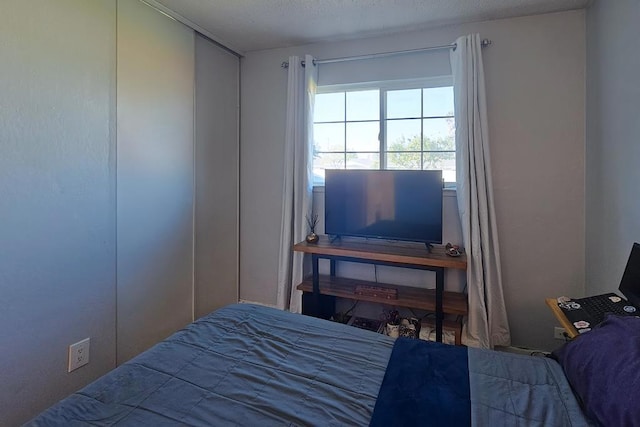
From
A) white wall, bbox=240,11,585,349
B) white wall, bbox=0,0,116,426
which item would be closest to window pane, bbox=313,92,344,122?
white wall, bbox=240,11,585,349

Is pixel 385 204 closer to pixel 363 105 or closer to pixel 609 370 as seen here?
pixel 363 105

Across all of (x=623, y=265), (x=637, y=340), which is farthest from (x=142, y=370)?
(x=623, y=265)

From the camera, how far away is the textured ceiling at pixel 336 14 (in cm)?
220

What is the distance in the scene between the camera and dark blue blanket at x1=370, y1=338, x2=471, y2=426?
0.91m

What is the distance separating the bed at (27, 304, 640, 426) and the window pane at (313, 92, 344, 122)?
2.07 metres

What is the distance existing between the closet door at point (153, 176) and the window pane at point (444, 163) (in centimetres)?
186

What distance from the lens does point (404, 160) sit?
275cm

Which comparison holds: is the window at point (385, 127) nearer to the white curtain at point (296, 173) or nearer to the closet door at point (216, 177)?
the white curtain at point (296, 173)

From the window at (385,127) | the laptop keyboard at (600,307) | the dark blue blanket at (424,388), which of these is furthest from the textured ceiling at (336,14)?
the dark blue blanket at (424,388)

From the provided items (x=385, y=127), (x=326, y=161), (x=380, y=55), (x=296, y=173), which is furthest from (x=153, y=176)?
(x=380, y=55)

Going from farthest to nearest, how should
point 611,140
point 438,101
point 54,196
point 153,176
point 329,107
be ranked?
point 329,107, point 438,101, point 153,176, point 611,140, point 54,196

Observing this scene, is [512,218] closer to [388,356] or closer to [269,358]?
[388,356]

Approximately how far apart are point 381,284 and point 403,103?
1.47 metres

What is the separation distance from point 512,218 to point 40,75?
2.93 m
